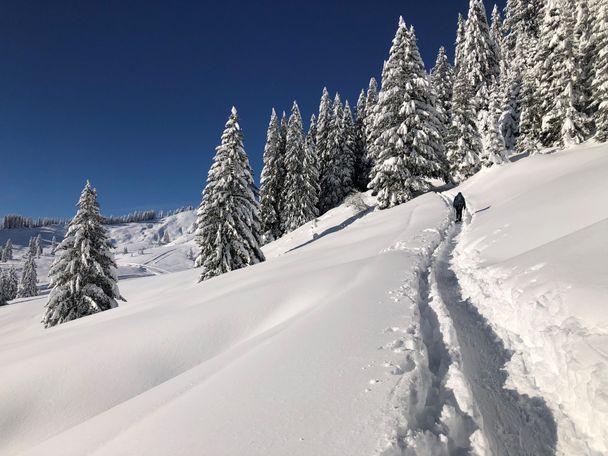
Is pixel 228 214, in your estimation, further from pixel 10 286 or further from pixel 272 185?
pixel 10 286

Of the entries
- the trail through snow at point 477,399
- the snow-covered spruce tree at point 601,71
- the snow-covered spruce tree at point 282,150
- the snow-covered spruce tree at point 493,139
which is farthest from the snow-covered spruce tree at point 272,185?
the trail through snow at point 477,399

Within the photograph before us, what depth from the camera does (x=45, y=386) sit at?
254 inches

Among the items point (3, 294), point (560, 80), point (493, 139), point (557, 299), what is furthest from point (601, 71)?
point (3, 294)

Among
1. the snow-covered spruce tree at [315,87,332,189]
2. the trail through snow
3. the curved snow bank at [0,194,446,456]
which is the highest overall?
the snow-covered spruce tree at [315,87,332,189]

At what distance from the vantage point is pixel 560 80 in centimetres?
2547

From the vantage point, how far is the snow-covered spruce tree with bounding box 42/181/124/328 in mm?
20391

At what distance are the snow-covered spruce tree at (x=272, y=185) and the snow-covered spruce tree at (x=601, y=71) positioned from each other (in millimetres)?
32322

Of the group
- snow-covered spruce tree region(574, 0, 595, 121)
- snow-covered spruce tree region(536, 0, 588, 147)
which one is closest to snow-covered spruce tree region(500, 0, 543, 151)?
snow-covered spruce tree region(536, 0, 588, 147)

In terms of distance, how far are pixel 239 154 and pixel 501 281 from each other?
20.7m

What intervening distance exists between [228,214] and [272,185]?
75.0 feet

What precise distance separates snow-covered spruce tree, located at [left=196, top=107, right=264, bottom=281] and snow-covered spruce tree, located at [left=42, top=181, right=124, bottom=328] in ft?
18.4

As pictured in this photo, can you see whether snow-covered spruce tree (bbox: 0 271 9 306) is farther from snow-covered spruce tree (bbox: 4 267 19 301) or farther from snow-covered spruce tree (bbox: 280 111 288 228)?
snow-covered spruce tree (bbox: 280 111 288 228)

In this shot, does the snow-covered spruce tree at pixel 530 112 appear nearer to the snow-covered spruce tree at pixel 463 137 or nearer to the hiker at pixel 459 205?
the snow-covered spruce tree at pixel 463 137

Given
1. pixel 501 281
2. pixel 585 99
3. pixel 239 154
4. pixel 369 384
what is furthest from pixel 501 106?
pixel 369 384
